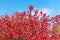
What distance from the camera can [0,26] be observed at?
9.53 meters

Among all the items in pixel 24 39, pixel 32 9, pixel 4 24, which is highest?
pixel 32 9

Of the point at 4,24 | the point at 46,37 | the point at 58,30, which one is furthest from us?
the point at 58,30

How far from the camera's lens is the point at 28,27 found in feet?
28.7

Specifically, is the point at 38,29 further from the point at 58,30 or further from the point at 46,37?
the point at 58,30

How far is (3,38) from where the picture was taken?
9.05 meters

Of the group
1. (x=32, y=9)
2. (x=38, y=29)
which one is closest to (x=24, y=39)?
(x=38, y=29)

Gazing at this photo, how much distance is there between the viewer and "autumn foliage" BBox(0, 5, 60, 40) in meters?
8.80

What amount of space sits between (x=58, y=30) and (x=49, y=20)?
838 mm

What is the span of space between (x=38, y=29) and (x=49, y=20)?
865mm

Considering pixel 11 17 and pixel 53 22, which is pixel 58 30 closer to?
pixel 53 22

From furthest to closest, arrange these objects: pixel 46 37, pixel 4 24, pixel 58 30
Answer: pixel 58 30, pixel 4 24, pixel 46 37

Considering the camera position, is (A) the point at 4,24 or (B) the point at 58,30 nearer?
→ (A) the point at 4,24

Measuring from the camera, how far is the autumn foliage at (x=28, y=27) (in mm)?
8805

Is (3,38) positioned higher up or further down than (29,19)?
further down
